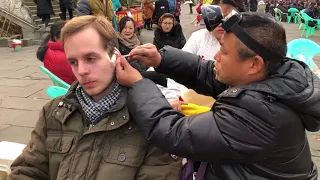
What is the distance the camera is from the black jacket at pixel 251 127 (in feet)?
4.33

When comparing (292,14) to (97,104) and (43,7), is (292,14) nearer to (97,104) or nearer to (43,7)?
(43,7)

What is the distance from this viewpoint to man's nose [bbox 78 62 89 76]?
1.65m

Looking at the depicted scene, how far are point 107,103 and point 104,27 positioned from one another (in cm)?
39

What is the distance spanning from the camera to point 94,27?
1693 mm

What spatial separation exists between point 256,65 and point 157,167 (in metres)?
0.69

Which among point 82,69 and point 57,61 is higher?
point 82,69

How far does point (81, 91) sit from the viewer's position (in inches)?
72.1

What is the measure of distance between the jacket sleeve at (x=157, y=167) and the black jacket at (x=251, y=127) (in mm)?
226

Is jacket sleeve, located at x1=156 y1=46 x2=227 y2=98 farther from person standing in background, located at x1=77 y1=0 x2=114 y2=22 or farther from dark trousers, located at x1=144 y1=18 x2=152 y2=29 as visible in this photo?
dark trousers, located at x1=144 y1=18 x2=152 y2=29

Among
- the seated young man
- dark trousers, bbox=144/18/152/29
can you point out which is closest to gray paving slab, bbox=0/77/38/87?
the seated young man

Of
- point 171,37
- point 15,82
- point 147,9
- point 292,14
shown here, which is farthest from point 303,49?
point 292,14

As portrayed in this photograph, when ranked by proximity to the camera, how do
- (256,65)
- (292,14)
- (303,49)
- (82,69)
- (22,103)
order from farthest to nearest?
(292,14) → (22,103) → (303,49) → (82,69) → (256,65)

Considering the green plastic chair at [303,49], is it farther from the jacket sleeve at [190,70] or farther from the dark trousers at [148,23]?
the dark trousers at [148,23]

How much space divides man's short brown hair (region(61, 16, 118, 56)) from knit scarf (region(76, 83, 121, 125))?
21 centimetres
